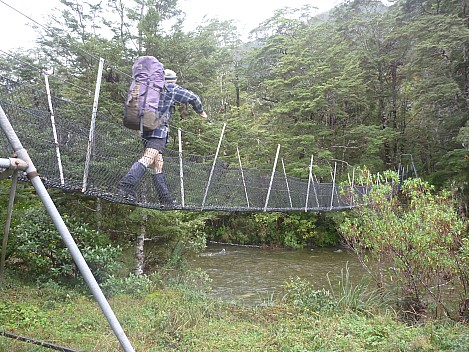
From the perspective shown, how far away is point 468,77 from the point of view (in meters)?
9.52

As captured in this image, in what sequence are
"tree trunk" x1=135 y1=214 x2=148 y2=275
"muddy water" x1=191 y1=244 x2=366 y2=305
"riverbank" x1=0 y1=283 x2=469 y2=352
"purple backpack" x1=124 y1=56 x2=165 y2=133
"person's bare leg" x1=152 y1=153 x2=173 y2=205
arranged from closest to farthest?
"purple backpack" x1=124 y1=56 x2=165 y2=133, "person's bare leg" x1=152 y1=153 x2=173 y2=205, "riverbank" x1=0 y1=283 x2=469 y2=352, "tree trunk" x1=135 y1=214 x2=148 y2=275, "muddy water" x1=191 y1=244 x2=366 y2=305

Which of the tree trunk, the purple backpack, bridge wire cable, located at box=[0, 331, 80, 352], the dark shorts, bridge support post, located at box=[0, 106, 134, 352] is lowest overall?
bridge wire cable, located at box=[0, 331, 80, 352]

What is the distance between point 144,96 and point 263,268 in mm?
5512

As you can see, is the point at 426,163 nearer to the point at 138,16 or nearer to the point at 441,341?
the point at 138,16

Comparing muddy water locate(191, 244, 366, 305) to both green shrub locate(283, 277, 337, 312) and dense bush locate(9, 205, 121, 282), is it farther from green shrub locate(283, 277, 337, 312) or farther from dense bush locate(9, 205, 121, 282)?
dense bush locate(9, 205, 121, 282)

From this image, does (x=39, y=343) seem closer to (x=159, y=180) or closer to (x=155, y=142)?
(x=159, y=180)

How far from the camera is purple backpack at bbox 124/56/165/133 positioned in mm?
2312

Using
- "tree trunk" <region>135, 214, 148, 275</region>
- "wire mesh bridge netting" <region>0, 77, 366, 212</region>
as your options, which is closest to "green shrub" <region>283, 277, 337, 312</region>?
"wire mesh bridge netting" <region>0, 77, 366, 212</region>

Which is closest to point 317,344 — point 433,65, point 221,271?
point 221,271

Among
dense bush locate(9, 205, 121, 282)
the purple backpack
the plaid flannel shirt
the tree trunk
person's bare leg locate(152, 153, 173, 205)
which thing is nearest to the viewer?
the purple backpack

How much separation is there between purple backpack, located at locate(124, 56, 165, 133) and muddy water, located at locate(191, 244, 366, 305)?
9.50ft

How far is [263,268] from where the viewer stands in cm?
731

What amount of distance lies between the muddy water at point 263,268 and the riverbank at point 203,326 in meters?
0.99

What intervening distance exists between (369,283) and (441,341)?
315 cm
